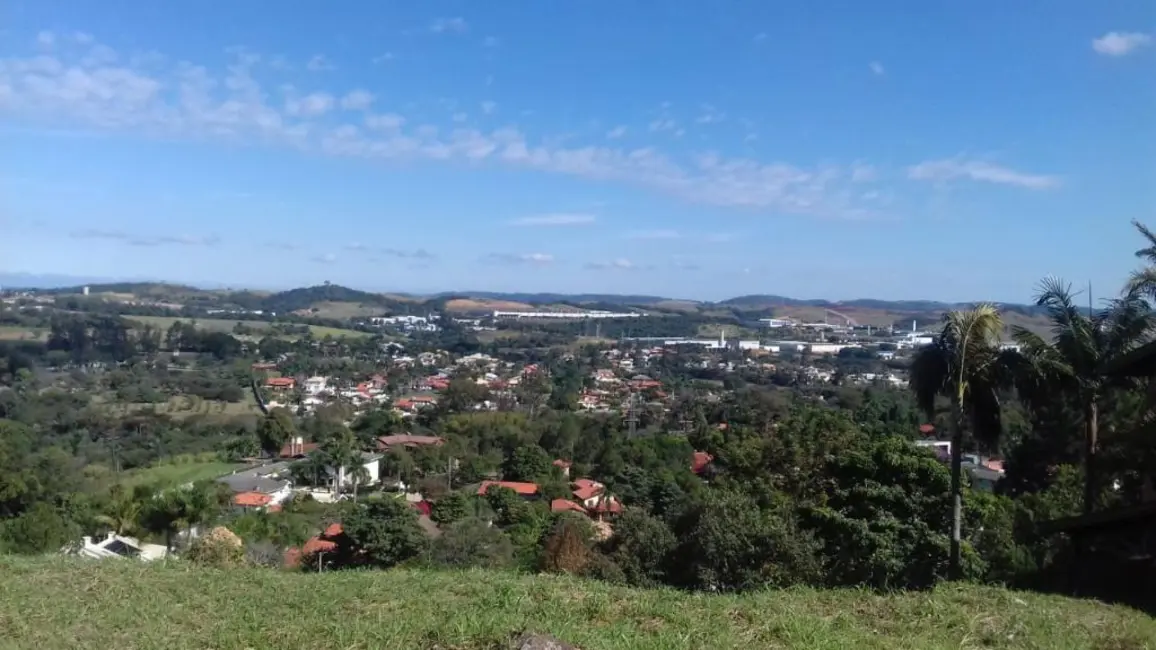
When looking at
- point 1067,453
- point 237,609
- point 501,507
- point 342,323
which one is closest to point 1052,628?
point 237,609

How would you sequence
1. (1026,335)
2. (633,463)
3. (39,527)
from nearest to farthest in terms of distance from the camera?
(1026,335) → (39,527) → (633,463)

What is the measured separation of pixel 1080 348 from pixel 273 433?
1698 inches

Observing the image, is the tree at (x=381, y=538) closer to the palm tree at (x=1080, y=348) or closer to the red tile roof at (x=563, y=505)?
the red tile roof at (x=563, y=505)

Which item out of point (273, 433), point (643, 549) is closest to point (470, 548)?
point (643, 549)

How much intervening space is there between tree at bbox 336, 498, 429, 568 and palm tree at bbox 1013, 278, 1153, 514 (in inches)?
463

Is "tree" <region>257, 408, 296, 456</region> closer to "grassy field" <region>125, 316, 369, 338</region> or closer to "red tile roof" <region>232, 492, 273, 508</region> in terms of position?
"red tile roof" <region>232, 492, 273, 508</region>

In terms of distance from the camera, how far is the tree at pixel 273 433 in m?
47.7

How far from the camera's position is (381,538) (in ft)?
60.0

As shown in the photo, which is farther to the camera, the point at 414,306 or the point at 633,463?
the point at 414,306

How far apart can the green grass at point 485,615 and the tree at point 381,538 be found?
35.8 ft

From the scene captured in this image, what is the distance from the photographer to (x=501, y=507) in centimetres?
2780

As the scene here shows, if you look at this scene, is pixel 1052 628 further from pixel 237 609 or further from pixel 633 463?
pixel 633 463

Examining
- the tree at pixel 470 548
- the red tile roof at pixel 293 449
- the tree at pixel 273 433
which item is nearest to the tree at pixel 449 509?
the tree at pixel 470 548

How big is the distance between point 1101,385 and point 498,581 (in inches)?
328
